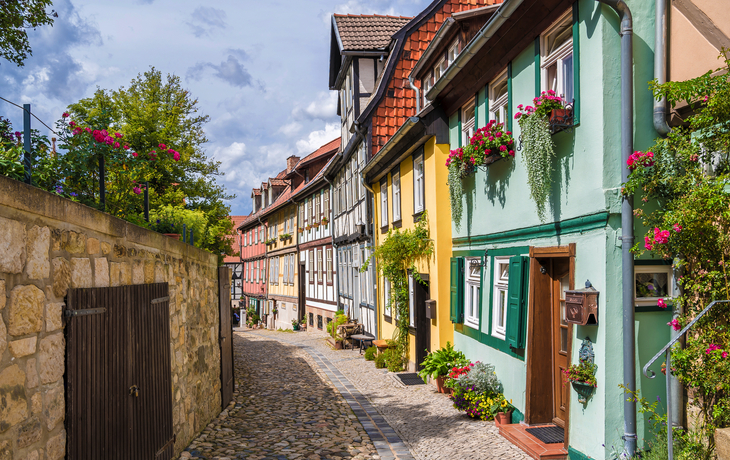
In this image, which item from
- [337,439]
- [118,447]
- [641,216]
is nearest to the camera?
[118,447]

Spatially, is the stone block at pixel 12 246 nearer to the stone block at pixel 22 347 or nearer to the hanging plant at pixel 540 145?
the stone block at pixel 22 347

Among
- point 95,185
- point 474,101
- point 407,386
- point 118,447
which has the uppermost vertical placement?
point 474,101

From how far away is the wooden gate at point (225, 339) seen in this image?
30.1 ft

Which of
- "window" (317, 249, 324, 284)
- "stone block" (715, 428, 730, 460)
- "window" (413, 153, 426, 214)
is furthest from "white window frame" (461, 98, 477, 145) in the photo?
"window" (317, 249, 324, 284)

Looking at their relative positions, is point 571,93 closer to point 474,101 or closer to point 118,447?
point 474,101

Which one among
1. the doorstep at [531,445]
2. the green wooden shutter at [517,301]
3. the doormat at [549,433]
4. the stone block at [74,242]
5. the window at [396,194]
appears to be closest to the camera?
the stone block at [74,242]

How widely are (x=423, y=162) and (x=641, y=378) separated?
269 inches

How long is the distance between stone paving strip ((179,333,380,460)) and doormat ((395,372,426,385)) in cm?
141

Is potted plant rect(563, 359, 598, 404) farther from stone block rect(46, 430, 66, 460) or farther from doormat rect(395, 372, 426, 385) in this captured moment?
doormat rect(395, 372, 426, 385)

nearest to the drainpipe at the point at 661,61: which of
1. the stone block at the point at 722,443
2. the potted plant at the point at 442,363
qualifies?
the stone block at the point at 722,443

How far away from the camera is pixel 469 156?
848cm

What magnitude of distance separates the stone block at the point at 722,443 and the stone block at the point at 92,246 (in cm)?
464

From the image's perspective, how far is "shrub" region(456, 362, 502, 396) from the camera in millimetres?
8062

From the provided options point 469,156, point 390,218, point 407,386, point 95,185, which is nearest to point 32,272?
point 95,185
